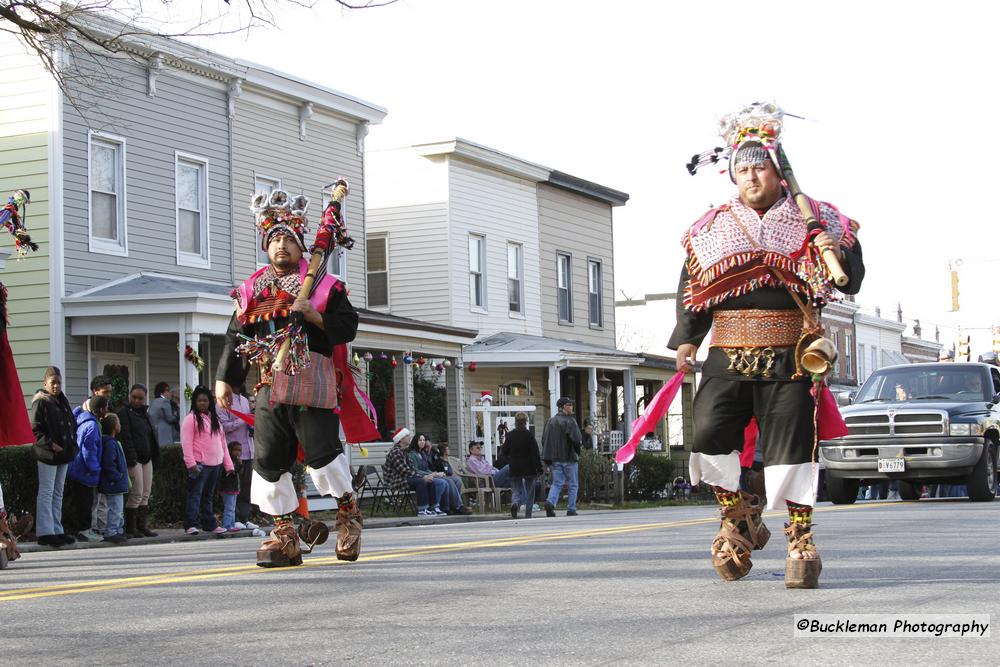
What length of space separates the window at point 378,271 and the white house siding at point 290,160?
3210mm

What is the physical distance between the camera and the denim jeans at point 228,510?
Result: 1683 centimetres

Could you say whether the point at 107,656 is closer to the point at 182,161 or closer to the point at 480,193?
the point at 182,161

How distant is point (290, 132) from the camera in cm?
2708

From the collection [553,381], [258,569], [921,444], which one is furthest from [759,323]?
[553,381]

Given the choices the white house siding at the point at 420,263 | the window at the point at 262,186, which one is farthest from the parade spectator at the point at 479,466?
the white house siding at the point at 420,263

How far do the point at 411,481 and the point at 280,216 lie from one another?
45.3ft

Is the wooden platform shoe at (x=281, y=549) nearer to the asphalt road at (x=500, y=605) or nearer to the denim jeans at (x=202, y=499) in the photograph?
the asphalt road at (x=500, y=605)

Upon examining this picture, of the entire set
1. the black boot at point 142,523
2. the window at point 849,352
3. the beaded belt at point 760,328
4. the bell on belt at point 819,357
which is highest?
the window at point 849,352

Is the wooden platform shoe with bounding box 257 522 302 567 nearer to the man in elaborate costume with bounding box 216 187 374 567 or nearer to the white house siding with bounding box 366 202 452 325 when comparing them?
the man in elaborate costume with bounding box 216 187 374 567

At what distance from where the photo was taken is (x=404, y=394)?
29.2m

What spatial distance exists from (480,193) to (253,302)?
24653 millimetres

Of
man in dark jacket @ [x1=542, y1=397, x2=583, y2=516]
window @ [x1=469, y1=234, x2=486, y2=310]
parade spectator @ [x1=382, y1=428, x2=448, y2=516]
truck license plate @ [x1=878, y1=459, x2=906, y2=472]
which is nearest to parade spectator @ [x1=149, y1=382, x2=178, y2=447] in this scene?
parade spectator @ [x1=382, y1=428, x2=448, y2=516]

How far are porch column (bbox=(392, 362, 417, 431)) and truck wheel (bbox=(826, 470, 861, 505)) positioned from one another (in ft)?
37.3

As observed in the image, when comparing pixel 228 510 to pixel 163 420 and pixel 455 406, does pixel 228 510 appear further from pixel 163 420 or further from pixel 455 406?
pixel 455 406
